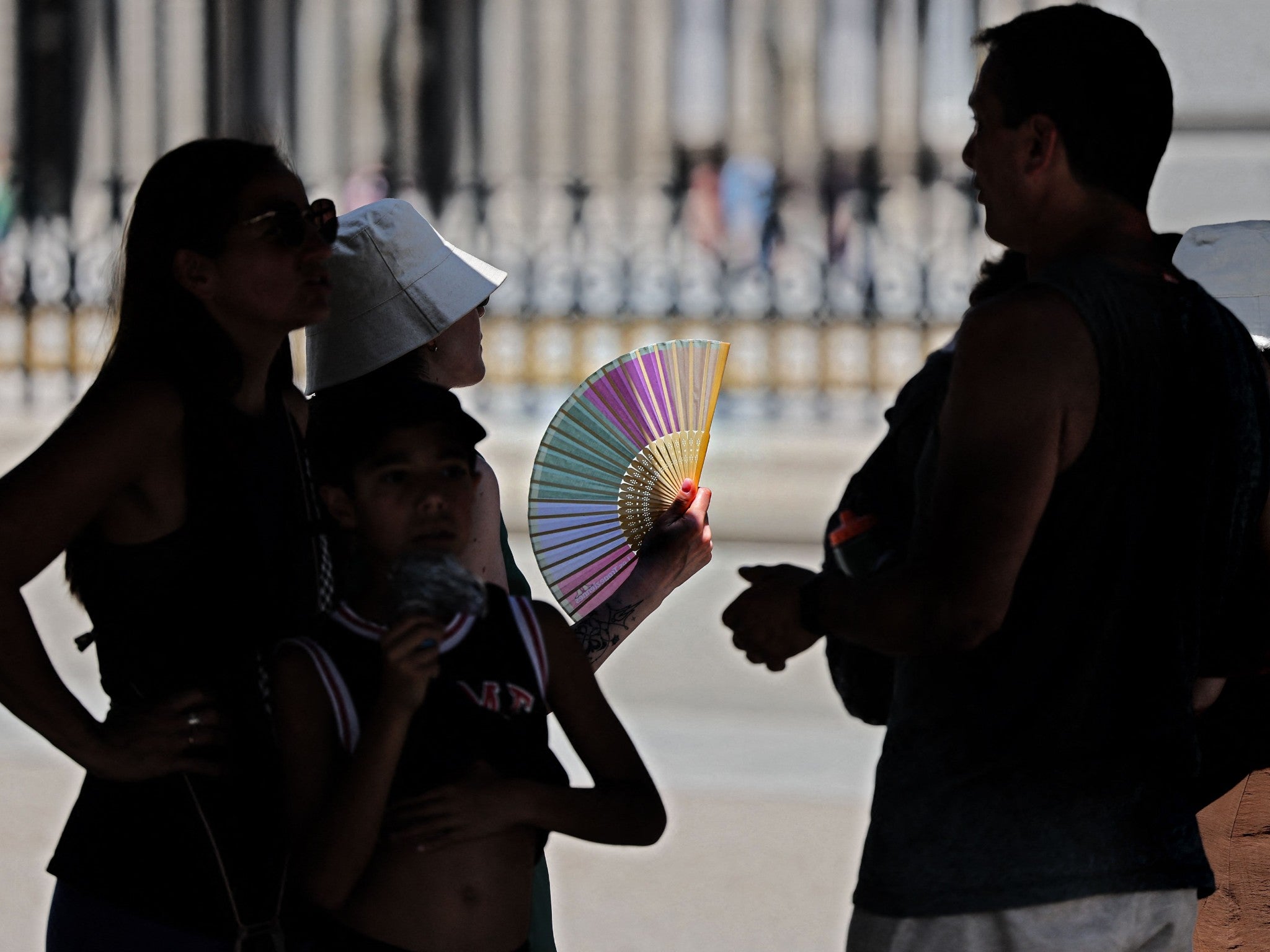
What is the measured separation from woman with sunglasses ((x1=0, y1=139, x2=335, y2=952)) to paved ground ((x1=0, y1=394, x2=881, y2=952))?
2.71m

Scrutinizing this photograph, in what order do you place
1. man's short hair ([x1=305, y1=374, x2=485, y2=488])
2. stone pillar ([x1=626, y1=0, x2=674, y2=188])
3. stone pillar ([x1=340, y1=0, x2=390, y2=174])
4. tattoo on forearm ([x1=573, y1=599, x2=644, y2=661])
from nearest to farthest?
man's short hair ([x1=305, y1=374, x2=485, y2=488]), tattoo on forearm ([x1=573, y1=599, x2=644, y2=661]), stone pillar ([x1=626, y1=0, x2=674, y2=188]), stone pillar ([x1=340, y1=0, x2=390, y2=174])

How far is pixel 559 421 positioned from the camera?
257 centimetres

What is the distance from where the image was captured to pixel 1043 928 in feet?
6.02

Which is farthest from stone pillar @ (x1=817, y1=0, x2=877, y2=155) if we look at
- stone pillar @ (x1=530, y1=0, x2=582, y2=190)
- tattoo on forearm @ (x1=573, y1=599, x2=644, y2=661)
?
tattoo on forearm @ (x1=573, y1=599, x2=644, y2=661)

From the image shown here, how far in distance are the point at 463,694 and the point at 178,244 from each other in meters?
0.73

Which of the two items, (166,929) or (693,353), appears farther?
(693,353)

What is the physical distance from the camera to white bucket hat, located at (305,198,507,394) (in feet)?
8.19

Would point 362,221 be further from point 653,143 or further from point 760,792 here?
point 653,143

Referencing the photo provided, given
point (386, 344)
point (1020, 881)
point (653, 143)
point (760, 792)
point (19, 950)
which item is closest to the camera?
point (1020, 881)

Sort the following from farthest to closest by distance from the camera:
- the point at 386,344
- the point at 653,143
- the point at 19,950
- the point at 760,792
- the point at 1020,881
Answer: the point at 653,143 → the point at 760,792 → the point at 19,950 → the point at 386,344 → the point at 1020,881

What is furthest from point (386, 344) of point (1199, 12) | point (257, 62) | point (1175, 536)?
point (257, 62)

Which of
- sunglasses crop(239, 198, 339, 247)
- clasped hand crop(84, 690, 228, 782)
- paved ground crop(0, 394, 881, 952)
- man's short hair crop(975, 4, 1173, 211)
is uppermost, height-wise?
man's short hair crop(975, 4, 1173, 211)

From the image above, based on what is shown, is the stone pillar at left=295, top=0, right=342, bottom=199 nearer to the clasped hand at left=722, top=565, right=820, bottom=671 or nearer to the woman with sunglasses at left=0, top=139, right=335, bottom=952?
the woman with sunglasses at left=0, top=139, right=335, bottom=952

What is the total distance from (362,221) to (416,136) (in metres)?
4.75
